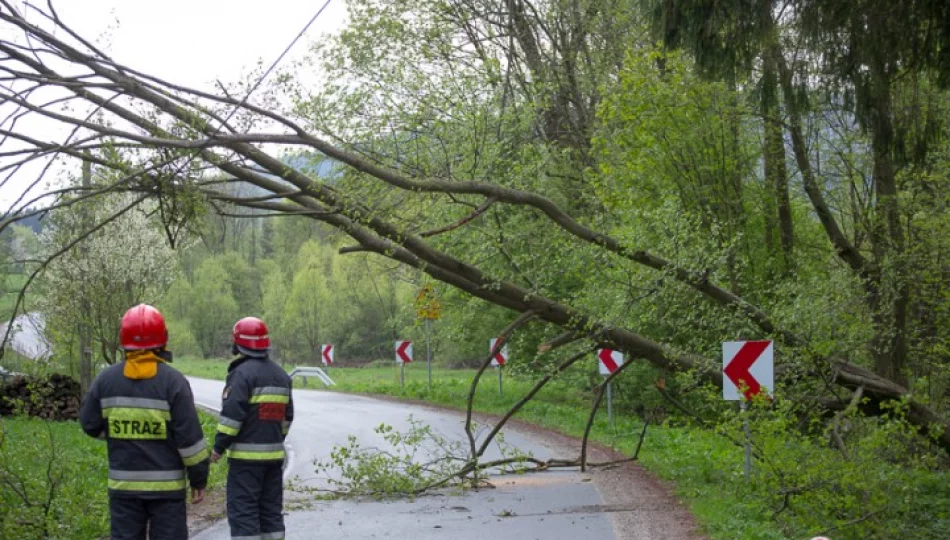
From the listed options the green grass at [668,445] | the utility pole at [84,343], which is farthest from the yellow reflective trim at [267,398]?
the utility pole at [84,343]

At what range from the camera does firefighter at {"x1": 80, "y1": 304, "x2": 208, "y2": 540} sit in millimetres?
6020

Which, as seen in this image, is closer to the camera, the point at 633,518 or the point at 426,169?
the point at 633,518

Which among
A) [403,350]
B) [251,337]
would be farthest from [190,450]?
[403,350]

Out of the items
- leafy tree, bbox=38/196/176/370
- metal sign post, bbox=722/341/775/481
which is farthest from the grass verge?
leafy tree, bbox=38/196/176/370

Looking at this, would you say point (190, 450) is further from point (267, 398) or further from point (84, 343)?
Answer: point (84, 343)

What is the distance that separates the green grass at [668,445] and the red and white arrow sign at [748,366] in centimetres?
81

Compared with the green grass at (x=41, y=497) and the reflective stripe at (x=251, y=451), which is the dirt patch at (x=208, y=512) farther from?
the reflective stripe at (x=251, y=451)

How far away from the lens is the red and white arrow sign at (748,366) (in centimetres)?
1109

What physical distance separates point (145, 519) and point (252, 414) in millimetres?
1174

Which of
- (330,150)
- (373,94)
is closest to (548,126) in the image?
(373,94)

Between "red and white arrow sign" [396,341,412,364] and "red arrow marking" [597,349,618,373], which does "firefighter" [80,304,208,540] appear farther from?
"red and white arrow sign" [396,341,412,364]

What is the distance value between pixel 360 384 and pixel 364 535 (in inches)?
1103

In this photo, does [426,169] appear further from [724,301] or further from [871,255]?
[871,255]

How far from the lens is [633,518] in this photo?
10211 mm
